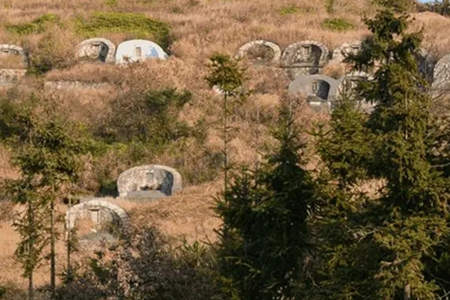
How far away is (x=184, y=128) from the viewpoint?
20.0 m

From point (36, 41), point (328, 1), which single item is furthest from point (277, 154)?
point (328, 1)

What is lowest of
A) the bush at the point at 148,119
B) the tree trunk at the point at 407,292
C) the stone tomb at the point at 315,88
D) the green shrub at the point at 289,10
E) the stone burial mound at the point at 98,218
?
the stone burial mound at the point at 98,218

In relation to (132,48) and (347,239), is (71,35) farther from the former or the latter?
(347,239)

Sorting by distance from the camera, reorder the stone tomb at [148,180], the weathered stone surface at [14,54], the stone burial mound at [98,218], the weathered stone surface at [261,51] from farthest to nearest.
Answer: the weathered stone surface at [14,54] < the weathered stone surface at [261,51] < the stone tomb at [148,180] < the stone burial mound at [98,218]

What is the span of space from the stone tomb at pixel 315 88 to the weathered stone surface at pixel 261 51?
3.69 m

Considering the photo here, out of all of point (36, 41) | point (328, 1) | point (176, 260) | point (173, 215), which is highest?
point (328, 1)

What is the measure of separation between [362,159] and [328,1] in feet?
114

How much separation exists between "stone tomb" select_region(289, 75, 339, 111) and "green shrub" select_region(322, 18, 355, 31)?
29.4ft

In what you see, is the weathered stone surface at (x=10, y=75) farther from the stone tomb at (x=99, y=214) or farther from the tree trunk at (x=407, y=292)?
the tree trunk at (x=407, y=292)

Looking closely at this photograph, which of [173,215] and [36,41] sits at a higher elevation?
[36,41]

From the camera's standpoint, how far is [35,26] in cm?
3284

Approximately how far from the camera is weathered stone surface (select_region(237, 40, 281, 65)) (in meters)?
27.9

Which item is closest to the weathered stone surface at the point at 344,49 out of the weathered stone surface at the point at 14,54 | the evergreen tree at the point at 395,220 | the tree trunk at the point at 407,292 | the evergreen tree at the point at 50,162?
the weathered stone surface at the point at 14,54

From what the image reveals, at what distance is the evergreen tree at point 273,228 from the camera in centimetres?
664
